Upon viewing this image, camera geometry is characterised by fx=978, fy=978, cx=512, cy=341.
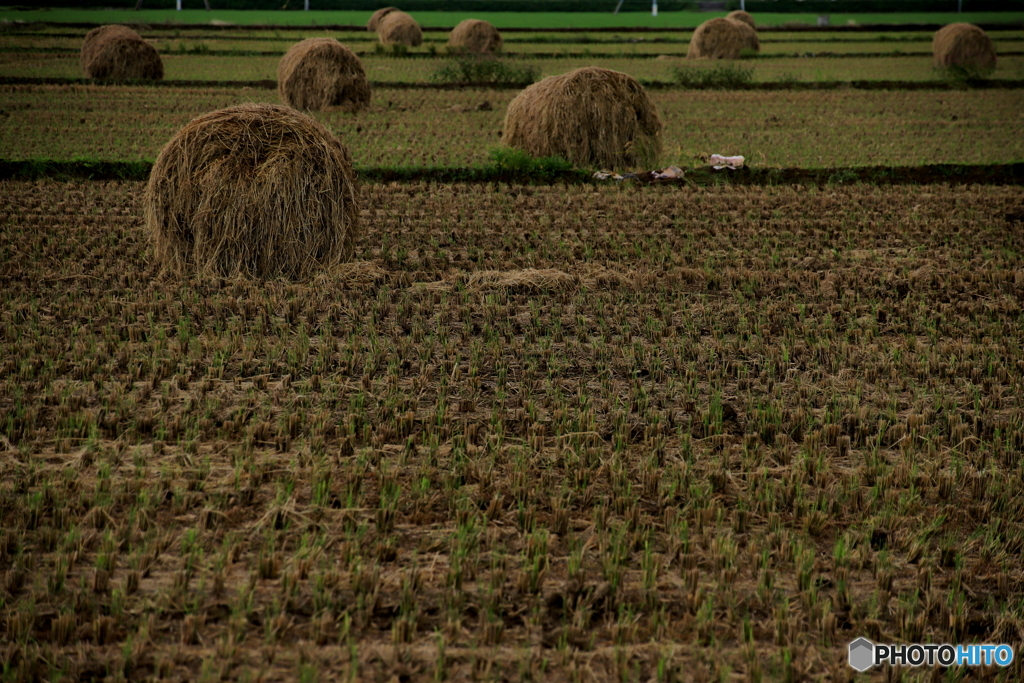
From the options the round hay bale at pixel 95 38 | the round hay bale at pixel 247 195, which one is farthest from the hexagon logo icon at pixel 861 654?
the round hay bale at pixel 95 38

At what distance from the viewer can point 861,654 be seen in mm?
3877

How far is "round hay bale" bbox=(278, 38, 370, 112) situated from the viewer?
827 inches

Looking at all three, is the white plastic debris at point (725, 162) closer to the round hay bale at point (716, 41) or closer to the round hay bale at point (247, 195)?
the round hay bale at point (247, 195)

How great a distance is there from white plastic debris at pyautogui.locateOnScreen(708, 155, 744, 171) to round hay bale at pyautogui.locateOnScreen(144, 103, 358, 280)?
742 centimetres

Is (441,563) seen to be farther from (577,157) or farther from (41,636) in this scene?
(577,157)

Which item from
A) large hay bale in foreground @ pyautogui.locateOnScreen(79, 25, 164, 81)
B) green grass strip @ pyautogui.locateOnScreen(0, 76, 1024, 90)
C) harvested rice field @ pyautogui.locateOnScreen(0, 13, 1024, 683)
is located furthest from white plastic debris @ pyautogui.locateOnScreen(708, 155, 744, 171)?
large hay bale in foreground @ pyautogui.locateOnScreen(79, 25, 164, 81)

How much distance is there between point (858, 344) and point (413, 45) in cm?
3458

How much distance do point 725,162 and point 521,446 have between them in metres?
10.6

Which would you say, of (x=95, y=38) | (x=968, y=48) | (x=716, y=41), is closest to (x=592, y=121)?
(x=95, y=38)

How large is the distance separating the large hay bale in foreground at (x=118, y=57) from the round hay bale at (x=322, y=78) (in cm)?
646

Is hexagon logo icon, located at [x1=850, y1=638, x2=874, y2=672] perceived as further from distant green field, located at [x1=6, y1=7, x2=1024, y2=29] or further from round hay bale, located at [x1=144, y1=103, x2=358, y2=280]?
distant green field, located at [x1=6, y1=7, x2=1024, y2=29]

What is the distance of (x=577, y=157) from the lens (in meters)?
15.1

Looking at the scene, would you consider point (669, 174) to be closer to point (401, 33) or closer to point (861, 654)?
point (861, 654)

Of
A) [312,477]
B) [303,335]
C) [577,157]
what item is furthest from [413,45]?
[312,477]
